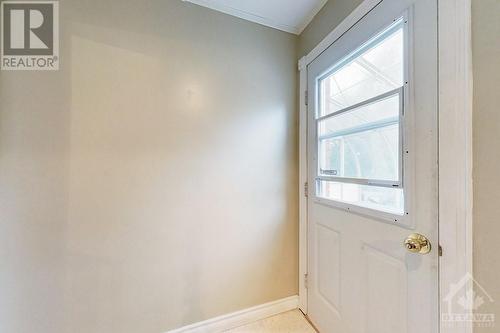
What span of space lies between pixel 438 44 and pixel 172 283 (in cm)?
184

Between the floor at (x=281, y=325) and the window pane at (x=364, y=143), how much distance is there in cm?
114

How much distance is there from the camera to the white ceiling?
1.47 meters

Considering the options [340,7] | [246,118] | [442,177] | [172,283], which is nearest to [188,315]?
[172,283]

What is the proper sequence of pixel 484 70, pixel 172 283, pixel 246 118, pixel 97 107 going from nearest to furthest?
pixel 484 70, pixel 97 107, pixel 172 283, pixel 246 118

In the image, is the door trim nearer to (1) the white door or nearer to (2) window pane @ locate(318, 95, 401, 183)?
(1) the white door

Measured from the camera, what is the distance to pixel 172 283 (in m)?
1.39

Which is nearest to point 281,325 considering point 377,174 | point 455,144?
point 377,174

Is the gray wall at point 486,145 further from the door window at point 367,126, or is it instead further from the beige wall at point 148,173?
the beige wall at point 148,173

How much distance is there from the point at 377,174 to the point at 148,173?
132 cm

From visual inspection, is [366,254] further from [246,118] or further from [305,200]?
[246,118]

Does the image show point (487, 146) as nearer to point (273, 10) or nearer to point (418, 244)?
point (418, 244)

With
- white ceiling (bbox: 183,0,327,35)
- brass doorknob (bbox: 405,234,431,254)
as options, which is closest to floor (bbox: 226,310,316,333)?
brass doorknob (bbox: 405,234,431,254)

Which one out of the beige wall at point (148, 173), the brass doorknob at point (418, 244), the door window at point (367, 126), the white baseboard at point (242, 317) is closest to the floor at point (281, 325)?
the white baseboard at point (242, 317)

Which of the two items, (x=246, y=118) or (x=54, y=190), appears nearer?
(x=54, y=190)
